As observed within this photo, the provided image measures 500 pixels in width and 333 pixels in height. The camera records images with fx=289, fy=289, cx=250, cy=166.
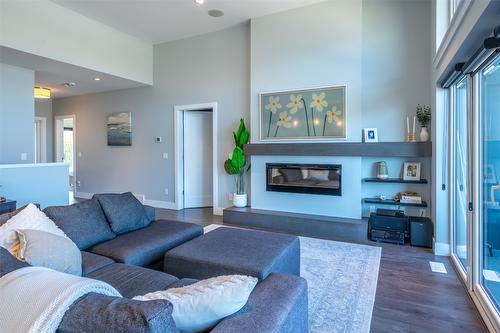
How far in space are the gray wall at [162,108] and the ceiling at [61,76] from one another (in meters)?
0.33

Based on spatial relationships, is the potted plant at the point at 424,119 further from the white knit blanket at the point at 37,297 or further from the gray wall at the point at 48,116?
the gray wall at the point at 48,116

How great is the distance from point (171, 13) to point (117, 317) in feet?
16.4

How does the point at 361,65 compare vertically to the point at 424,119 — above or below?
above

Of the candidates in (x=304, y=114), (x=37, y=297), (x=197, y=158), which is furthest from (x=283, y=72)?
(x=37, y=297)

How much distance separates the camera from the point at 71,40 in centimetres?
467

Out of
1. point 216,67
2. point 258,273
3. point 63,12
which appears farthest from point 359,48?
point 63,12

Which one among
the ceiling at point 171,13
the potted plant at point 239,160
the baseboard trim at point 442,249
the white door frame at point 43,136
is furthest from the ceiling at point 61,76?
the baseboard trim at point 442,249

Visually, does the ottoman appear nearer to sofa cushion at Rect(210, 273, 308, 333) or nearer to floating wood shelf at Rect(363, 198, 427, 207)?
sofa cushion at Rect(210, 273, 308, 333)

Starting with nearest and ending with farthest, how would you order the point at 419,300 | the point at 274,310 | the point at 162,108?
the point at 274,310 → the point at 419,300 → the point at 162,108

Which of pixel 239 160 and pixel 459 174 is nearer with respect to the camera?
pixel 459 174

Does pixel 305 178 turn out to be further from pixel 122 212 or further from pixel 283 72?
pixel 122 212

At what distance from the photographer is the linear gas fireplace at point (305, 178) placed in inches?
173

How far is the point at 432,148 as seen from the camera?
3.68 metres

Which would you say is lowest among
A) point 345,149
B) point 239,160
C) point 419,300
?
point 419,300
